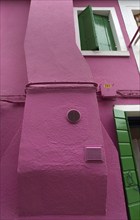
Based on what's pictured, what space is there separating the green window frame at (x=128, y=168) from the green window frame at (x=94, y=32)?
177cm

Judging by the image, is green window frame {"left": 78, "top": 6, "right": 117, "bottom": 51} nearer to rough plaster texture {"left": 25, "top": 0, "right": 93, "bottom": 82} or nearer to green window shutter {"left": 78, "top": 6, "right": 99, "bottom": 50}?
green window shutter {"left": 78, "top": 6, "right": 99, "bottom": 50}

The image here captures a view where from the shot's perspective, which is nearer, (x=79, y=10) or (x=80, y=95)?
(x=80, y=95)

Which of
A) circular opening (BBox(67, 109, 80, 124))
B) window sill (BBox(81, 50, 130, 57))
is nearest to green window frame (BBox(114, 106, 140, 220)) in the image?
circular opening (BBox(67, 109, 80, 124))

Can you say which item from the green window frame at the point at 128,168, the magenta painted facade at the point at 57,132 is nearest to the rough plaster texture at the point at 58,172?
the magenta painted facade at the point at 57,132

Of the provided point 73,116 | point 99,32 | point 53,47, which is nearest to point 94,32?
point 99,32

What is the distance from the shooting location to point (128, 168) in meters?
3.71

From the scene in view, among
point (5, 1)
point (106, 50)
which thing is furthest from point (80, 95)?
point (5, 1)

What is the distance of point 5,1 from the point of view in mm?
5922

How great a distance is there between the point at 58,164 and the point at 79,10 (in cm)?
414

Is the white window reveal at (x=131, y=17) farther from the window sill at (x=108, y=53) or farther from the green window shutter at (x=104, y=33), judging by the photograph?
the green window shutter at (x=104, y=33)

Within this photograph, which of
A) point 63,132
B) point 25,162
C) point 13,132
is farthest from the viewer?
point 13,132

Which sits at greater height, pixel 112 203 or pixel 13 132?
pixel 13 132

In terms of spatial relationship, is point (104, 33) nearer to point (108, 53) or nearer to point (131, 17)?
point (131, 17)

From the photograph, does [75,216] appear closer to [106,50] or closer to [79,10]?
[106,50]
